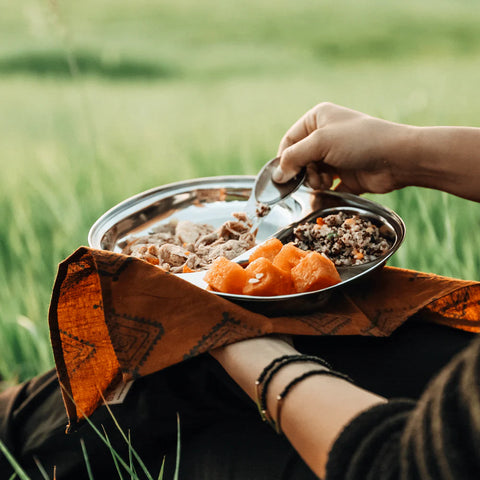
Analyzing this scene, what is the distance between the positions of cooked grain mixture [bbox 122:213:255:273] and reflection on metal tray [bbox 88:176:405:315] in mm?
45

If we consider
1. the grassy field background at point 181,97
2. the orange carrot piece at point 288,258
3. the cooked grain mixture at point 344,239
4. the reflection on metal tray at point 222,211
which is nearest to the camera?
the orange carrot piece at point 288,258

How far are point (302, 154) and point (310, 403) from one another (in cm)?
→ 76

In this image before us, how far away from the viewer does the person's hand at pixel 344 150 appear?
1281 millimetres

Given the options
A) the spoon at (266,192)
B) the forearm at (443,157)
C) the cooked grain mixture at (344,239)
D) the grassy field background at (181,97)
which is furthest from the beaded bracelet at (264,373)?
the grassy field background at (181,97)

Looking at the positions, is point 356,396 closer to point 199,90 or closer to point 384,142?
point 384,142

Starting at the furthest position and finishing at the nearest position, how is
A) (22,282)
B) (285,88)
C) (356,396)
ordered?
(285,88) → (22,282) → (356,396)

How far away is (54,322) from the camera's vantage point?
3.05ft

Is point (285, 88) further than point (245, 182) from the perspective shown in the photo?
Yes

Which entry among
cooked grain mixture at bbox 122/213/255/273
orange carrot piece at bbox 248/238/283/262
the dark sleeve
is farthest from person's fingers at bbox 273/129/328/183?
the dark sleeve

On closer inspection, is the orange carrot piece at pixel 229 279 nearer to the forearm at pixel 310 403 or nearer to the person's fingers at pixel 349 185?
the forearm at pixel 310 403

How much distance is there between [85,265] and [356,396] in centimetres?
50

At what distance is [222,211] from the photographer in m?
1.49

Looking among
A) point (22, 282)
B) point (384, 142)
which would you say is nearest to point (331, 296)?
point (384, 142)

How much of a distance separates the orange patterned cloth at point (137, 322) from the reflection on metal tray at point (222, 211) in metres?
0.09
